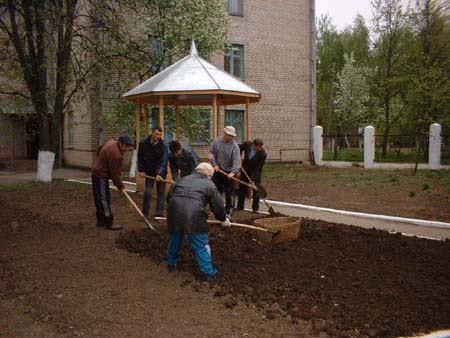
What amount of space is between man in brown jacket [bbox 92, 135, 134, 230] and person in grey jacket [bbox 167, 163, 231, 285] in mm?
2372

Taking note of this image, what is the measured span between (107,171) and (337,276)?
3925 mm

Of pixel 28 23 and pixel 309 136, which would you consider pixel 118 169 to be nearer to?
pixel 28 23

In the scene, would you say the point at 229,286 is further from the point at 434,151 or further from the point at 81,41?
the point at 434,151

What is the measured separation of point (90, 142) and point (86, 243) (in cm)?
1221

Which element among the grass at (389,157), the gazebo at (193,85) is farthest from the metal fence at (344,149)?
the gazebo at (193,85)

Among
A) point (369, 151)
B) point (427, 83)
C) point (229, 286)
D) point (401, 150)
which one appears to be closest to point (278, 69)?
point (369, 151)

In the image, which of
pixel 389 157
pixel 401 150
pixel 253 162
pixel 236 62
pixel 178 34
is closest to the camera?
pixel 253 162

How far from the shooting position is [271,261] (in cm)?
551

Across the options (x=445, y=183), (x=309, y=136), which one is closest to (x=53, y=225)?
(x=445, y=183)

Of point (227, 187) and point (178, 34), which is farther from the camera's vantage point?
point (178, 34)

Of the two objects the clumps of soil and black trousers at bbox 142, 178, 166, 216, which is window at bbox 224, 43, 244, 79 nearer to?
black trousers at bbox 142, 178, 166, 216

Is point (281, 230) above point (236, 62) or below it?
below

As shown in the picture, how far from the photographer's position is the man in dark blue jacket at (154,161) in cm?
824

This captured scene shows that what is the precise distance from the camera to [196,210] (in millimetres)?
4840
